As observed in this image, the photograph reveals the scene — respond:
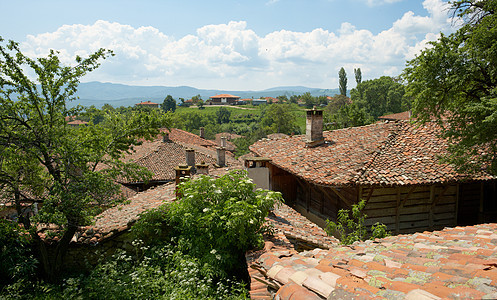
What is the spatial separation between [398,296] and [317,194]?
10182 mm

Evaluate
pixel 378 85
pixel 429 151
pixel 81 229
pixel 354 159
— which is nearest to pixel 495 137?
pixel 429 151

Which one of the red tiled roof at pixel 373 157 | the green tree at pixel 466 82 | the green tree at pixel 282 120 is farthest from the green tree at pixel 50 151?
the green tree at pixel 282 120

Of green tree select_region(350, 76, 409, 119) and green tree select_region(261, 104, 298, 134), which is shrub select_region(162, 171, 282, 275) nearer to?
green tree select_region(261, 104, 298, 134)

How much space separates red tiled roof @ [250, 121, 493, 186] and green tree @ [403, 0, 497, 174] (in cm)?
99

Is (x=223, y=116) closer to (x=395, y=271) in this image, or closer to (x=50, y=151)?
(x=50, y=151)

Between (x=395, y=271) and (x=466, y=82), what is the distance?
976 cm

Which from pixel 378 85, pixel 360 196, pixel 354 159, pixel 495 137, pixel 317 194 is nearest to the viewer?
pixel 495 137

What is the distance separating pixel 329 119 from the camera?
4350 cm

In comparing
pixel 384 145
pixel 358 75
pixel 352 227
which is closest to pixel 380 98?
pixel 358 75

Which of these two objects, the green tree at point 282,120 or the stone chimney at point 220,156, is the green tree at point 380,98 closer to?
the green tree at point 282,120

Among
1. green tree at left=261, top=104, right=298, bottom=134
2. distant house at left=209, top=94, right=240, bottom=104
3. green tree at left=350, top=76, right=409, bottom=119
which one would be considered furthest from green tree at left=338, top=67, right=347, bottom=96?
distant house at left=209, top=94, right=240, bottom=104

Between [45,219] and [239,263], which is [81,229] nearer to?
[45,219]

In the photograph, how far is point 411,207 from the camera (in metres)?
11.3

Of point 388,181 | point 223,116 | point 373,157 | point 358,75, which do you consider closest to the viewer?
point 388,181
